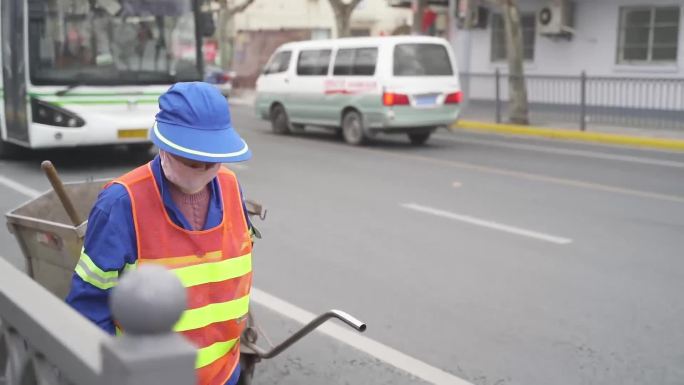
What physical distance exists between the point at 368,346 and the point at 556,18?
17.7 metres

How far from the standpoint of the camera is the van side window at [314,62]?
15.4 meters

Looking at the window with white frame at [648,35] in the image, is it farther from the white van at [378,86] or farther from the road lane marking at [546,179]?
the road lane marking at [546,179]

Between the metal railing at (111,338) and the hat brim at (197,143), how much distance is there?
0.62 m

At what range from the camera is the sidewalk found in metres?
15.4

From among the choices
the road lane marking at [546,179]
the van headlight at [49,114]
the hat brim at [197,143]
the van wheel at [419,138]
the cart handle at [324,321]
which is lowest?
the road lane marking at [546,179]

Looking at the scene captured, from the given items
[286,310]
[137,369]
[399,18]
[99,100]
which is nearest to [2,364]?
[137,369]

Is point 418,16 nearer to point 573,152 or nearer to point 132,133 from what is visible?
point 573,152

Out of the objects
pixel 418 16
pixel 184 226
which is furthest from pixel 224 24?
pixel 184 226

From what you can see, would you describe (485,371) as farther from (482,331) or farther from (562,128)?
(562,128)

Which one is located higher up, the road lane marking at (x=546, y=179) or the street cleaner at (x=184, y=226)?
the street cleaner at (x=184, y=226)

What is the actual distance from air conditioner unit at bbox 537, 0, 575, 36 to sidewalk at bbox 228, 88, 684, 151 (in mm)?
3078

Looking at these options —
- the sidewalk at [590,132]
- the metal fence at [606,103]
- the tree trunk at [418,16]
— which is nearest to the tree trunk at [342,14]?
the tree trunk at [418,16]

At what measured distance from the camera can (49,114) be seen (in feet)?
34.3

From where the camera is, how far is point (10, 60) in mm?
10516
